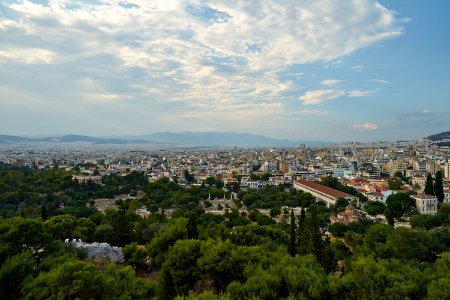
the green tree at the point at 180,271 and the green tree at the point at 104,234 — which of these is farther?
the green tree at the point at 104,234

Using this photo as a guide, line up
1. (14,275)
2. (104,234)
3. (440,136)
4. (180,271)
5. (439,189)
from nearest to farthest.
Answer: (14,275) → (180,271) → (104,234) → (439,189) → (440,136)

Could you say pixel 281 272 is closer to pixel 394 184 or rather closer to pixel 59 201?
pixel 59 201

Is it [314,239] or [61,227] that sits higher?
[314,239]

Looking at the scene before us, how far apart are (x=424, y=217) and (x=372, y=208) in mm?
5978

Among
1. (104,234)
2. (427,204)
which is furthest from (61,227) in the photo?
(427,204)

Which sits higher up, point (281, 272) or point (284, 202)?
point (281, 272)

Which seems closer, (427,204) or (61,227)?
(61,227)

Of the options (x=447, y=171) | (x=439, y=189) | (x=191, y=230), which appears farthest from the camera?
(x=447, y=171)

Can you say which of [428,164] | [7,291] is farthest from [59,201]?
[428,164]

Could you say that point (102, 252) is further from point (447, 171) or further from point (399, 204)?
point (447, 171)

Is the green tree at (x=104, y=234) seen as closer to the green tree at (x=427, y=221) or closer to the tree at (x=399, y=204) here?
the green tree at (x=427, y=221)

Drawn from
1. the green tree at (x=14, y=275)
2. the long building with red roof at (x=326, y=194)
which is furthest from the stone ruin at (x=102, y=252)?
the long building with red roof at (x=326, y=194)

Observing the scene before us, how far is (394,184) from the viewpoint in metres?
40.8

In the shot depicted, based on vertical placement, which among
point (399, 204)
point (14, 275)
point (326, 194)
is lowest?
point (326, 194)
